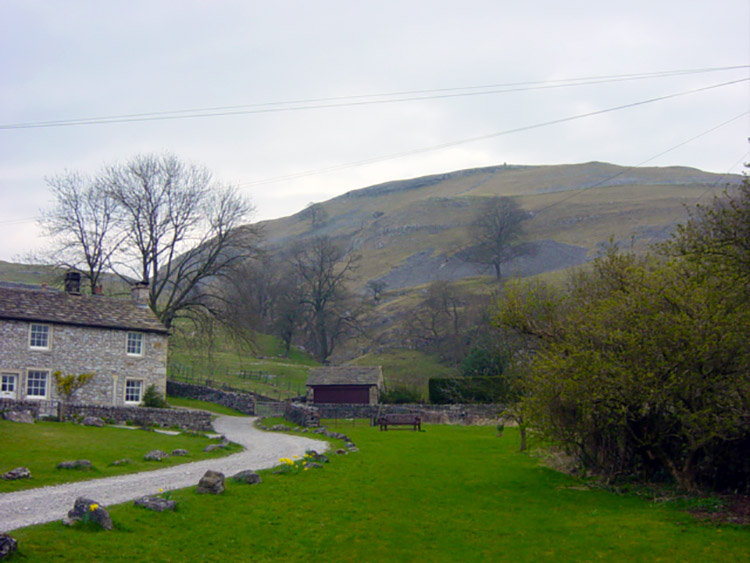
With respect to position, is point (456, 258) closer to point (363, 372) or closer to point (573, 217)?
point (573, 217)

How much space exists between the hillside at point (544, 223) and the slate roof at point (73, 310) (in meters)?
71.7

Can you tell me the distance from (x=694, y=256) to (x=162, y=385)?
29.3 metres

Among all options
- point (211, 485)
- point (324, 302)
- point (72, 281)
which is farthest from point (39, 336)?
point (324, 302)

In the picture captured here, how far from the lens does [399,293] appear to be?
112312 millimetres

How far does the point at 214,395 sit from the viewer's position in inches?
1844

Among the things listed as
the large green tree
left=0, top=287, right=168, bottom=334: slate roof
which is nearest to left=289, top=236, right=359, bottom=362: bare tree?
left=0, top=287, right=168, bottom=334: slate roof

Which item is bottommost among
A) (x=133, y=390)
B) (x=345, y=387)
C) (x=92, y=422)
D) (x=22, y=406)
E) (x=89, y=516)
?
(x=92, y=422)

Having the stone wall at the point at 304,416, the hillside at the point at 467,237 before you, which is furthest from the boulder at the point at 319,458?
the hillside at the point at 467,237

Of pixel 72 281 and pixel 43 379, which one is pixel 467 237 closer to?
pixel 72 281

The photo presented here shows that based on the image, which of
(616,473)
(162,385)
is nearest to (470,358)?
(162,385)

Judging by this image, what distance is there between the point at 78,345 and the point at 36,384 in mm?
2660

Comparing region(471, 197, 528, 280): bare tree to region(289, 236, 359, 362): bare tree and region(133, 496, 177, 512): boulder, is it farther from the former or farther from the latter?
region(133, 496, 177, 512): boulder

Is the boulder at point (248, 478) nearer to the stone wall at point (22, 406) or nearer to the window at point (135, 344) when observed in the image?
the stone wall at point (22, 406)

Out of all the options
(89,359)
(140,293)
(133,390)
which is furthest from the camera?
(140,293)
